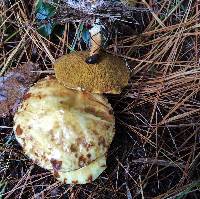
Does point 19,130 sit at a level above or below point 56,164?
above

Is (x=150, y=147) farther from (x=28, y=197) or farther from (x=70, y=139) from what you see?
(x=28, y=197)

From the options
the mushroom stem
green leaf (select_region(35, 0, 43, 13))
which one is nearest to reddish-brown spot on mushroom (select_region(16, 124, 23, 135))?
the mushroom stem

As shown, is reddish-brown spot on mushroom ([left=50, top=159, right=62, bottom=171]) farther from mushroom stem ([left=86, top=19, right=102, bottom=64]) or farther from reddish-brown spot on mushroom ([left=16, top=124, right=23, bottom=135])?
mushroom stem ([left=86, top=19, right=102, bottom=64])

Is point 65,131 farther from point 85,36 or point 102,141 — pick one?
point 85,36

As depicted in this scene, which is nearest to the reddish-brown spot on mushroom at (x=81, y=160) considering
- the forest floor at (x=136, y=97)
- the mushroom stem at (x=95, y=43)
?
the forest floor at (x=136, y=97)

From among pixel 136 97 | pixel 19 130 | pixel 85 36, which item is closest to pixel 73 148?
pixel 19 130
